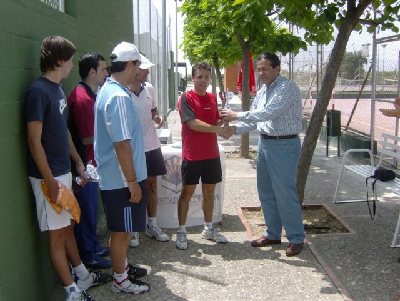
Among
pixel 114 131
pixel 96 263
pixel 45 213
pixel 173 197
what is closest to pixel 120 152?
pixel 114 131

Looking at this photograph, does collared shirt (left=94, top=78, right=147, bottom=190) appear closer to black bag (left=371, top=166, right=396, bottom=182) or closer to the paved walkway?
the paved walkway

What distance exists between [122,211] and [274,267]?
1.65 m

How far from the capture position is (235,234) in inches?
217

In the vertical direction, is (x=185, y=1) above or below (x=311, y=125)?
above

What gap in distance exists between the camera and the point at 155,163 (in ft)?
17.1

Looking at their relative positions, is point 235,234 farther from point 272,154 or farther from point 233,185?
point 233,185

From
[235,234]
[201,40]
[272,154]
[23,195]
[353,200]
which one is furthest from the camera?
[201,40]

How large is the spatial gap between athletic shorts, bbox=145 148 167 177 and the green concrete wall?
1.57 meters

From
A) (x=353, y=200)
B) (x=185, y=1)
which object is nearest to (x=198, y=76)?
(x=353, y=200)

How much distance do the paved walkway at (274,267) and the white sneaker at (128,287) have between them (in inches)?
1.8

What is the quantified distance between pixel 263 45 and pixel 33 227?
6.46 meters

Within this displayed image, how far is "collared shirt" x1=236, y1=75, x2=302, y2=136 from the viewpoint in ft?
15.0

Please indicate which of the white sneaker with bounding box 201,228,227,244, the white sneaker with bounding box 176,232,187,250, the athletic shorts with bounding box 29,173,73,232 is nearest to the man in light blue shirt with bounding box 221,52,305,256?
the white sneaker with bounding box 201,228,227,244

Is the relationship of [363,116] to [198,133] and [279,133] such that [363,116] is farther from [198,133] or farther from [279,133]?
[198,133]
